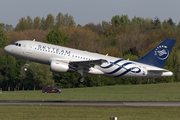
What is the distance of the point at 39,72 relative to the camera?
127875 millimetres

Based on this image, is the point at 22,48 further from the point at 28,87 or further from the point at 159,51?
the point at 28,87

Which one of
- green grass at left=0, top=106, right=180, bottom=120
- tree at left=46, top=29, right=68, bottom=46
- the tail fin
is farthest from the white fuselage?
tree at left=46, top=29, right=68, bottom=46

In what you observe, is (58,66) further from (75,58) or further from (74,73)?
(74,73)

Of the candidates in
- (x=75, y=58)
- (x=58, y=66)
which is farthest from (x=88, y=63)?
(x=58, y=66)

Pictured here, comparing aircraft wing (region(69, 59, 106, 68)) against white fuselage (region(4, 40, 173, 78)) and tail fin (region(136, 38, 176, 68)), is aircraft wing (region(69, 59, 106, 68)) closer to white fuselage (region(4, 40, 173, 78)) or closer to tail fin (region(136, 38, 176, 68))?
white fuselage (region(4, 40, 173, 78))

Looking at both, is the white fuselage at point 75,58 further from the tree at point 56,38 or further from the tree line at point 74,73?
the tree at point 56,38

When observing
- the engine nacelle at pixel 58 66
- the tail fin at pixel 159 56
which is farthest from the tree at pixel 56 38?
the engine nacelle at pixel 58 66

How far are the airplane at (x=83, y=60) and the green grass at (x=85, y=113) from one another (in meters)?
9.46

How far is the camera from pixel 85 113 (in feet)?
115

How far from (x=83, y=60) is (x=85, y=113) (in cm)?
1430

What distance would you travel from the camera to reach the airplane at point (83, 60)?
46.8 m

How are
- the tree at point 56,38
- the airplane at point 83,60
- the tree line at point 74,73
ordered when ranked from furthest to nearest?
the tree at point 56,38 → the tree line at point 74,73 → the airplane at point 83,60

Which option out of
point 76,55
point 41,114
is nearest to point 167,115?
point 41,114

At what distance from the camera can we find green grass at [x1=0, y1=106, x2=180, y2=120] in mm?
32312
